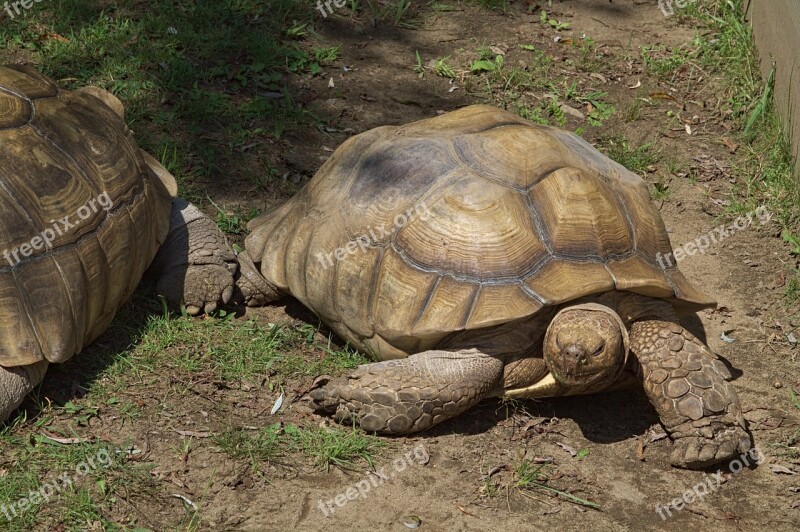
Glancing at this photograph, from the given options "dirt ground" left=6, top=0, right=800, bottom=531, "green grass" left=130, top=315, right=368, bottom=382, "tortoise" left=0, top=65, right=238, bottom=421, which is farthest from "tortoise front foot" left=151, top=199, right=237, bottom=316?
"dirt ground" left=6, top=0, right=800, bottom=531

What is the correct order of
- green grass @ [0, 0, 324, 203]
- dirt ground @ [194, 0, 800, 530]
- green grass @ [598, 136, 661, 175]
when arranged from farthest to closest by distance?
1. green grass @ [598, 136, 661, 175]
2. green grass @ [0, 0, 324, 203]
3. dirt ground @ [194, 0, 800, 530]

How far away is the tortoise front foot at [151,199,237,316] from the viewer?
5035 mm

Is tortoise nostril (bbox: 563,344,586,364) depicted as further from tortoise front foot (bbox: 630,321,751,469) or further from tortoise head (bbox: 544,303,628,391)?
tortoise front foot (bbox: 630,321,751,469)

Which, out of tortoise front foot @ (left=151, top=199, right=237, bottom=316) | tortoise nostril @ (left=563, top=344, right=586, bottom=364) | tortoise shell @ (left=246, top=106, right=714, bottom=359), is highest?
tortoise shell @ (left=246, top=106, right=714, bottom=359)

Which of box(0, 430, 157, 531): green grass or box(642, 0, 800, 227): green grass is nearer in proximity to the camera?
box(0, 430, 157, 531): green grass

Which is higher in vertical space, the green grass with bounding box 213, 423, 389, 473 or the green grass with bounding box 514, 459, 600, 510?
the green grass with bounding box 213, 423, 389, 473

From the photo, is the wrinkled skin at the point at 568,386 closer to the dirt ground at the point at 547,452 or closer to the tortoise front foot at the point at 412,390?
the tortoise front foot at the point at 412,390

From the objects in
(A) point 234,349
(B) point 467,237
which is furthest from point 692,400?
(A) point 234,349

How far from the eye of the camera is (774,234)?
238 inches

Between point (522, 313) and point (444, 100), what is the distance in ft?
10.6

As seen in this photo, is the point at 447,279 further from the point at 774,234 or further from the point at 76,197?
the point at 774,234

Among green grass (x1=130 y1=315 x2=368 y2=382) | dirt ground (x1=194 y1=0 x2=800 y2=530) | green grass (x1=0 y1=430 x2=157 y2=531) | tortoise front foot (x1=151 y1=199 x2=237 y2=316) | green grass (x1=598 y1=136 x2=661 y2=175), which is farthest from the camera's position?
green grass (x1=598 y1=136 x2=661 y2=175)

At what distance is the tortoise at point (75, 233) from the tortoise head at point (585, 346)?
1.85m

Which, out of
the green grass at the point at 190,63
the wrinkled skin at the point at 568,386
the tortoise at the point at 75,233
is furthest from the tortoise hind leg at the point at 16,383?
the green grass at the point at 190,63
